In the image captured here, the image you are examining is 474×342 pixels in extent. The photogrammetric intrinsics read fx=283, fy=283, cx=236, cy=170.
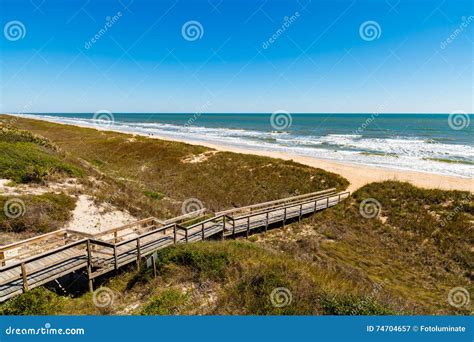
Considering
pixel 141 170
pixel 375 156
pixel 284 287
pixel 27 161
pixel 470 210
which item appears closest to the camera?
pixel 284 287

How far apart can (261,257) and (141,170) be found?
22864mm

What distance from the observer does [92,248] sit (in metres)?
9.86

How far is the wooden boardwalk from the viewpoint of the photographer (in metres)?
7.57

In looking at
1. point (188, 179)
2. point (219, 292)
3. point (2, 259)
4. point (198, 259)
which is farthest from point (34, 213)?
point (188, 179)

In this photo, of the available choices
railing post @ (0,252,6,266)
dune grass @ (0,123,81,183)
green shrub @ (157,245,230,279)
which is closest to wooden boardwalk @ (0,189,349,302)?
railing post @ (0,252,6,266)

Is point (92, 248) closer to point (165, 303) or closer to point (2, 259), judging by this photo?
point (2, 259)

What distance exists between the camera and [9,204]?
11648 millimetres

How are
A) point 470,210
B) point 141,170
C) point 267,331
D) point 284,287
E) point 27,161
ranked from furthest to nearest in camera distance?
point 141,170, point 27,161, point 470,210, point 284,287, point 267,331

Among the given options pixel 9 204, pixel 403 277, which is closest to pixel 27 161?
pixel 9 204

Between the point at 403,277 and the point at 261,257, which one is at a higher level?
the point at 261,257

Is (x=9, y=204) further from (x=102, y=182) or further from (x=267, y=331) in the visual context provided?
(x=267, y=331)

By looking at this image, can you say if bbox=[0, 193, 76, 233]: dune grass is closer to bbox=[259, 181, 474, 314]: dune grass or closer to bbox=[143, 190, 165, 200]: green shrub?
bbox=[143, 190, 165, 200]: green shrub

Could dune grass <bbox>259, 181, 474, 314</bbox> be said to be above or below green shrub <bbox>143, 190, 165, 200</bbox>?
below

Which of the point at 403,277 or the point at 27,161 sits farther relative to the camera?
the point at 27,161
